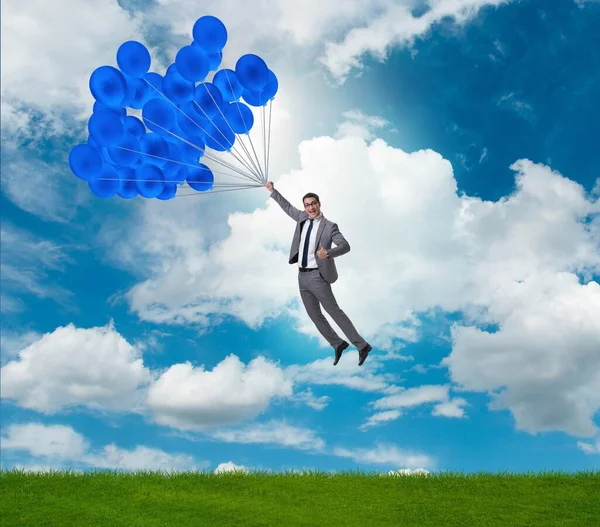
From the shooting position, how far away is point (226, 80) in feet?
32.6

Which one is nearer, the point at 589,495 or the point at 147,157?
the point at 147,157

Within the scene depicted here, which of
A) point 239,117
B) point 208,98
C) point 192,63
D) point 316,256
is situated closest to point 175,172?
point 208,98

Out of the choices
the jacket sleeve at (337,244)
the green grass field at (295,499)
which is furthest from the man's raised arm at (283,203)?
the green grass field at (295,499)

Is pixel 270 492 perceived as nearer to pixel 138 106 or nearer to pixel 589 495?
pixel 589 495

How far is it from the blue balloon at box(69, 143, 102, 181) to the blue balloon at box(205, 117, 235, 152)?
1490 mm

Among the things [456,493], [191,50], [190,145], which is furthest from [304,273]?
[456,493]

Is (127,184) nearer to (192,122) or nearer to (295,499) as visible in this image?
(192,122)

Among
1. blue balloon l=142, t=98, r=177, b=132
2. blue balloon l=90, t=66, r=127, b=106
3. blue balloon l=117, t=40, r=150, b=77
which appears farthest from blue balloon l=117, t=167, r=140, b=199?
blue balloon l=117, t=40, r=150, b=77

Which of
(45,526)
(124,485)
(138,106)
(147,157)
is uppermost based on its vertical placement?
(138,106)

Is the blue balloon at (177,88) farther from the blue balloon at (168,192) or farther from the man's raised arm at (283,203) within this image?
the man's raised arm at (283,203)

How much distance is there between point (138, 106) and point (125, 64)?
63 cm

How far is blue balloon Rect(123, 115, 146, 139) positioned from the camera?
960cm

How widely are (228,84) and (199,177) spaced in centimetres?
135

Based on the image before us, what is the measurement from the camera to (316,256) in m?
9.12
